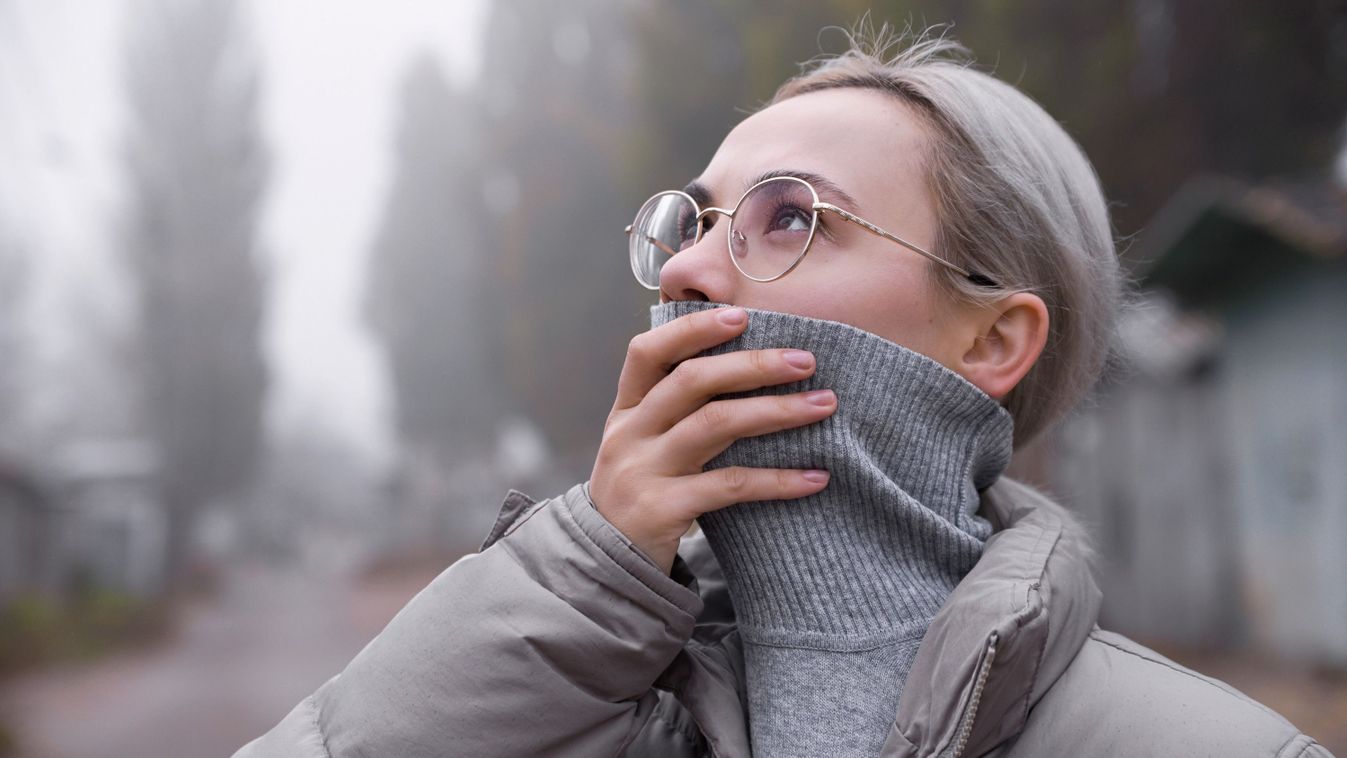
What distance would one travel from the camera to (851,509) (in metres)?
0.92

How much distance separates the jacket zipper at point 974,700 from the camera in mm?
765

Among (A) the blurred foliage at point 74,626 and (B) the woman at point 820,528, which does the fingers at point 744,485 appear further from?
(A) the blurred foliage at point 74,626

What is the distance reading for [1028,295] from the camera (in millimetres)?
1035

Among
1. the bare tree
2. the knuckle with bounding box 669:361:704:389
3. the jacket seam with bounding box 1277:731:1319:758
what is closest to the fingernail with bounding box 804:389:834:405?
the knuckle with bounding box 669:361:704:389

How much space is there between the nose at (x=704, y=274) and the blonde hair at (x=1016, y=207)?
233 millimetres

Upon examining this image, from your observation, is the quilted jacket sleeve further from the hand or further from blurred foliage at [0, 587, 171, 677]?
blurred foliage at [0, 587, 171, 677]

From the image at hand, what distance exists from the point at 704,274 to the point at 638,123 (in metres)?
5.07

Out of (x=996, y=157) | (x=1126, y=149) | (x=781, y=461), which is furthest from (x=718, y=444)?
(x=1126, y=149)

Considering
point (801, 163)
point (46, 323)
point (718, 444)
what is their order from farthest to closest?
point (46, 323)
point (801, 163)
point (718, 444)

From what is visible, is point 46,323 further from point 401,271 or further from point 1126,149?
point 1126,149

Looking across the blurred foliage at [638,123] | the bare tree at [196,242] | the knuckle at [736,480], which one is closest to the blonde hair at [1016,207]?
the knuckle at [736,480]

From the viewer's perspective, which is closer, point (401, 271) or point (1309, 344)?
point (1309, 344)

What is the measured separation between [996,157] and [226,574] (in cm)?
517

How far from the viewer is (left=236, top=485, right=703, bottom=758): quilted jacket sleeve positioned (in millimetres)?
810
